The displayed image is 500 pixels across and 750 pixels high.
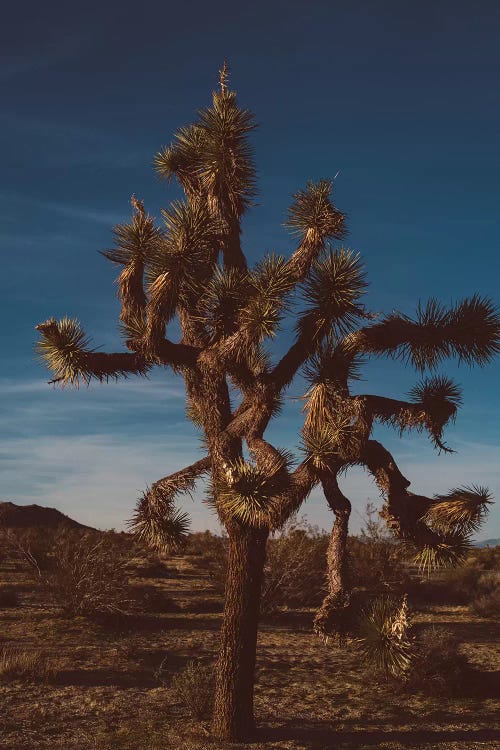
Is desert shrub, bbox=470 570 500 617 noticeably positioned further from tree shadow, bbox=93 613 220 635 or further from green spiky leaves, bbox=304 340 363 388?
green spiky leaves, bbox=304 340 363 388

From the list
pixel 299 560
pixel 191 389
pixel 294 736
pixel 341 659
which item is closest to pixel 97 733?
pixel 294 736

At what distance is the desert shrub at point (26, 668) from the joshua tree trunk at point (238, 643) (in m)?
3.49

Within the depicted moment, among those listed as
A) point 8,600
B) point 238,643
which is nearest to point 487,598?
point 8,600

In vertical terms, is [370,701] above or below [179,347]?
below

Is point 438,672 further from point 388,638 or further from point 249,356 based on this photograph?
point 249,356

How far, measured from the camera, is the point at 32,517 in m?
51.6

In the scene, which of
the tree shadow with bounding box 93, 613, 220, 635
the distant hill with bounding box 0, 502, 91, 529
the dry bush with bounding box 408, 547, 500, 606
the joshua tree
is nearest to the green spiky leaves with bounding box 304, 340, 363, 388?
the joshua tree

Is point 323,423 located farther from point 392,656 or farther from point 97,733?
point 97,733

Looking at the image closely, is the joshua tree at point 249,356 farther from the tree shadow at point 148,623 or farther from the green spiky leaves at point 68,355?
the tree shadow at point 148,623

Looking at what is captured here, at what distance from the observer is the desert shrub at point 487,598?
1881 centimetres

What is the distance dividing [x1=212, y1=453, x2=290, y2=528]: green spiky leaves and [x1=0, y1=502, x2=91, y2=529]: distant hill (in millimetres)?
42044

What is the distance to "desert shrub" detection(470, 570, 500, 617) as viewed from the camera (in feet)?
61.7

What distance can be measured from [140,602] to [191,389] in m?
9.35

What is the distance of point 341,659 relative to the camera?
13.1 meters
